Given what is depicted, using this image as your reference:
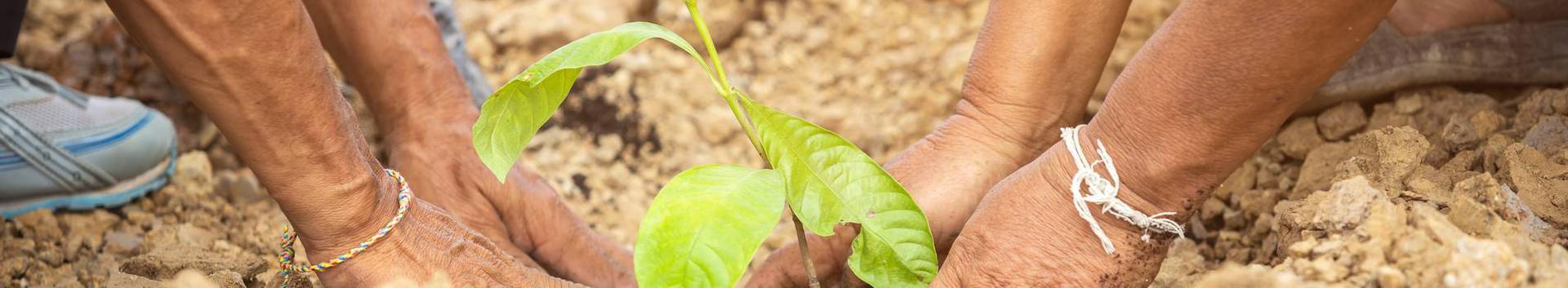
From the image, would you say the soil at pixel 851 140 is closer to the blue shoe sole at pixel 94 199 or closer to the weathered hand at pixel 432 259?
the blue shoe sole at pixel 94 199

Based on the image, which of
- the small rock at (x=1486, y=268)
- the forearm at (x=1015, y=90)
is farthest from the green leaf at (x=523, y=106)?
the small rock at (x=1486, y=268)

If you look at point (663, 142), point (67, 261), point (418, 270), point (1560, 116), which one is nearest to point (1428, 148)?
point (1560, 116)

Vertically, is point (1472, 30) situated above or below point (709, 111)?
above

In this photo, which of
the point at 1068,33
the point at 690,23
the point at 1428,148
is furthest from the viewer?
the point at 690,23

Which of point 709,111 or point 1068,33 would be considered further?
point 709,111

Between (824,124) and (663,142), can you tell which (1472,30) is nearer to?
(824,124)

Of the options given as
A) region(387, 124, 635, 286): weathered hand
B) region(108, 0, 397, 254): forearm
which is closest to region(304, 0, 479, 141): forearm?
region(387, 124, 635, 286): weathered hand

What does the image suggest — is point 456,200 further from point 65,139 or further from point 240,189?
point 65,139
